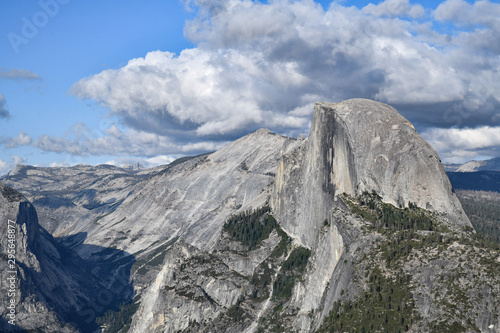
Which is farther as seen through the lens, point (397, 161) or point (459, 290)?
→ point (397, 161)

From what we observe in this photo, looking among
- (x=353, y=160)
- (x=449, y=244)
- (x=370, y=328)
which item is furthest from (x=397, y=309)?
(x=353, y=160)

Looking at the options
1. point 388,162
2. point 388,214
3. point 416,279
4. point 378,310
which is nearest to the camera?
point 378,310

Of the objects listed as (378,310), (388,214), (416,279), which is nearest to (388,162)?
(388,214)

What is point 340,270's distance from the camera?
147 m

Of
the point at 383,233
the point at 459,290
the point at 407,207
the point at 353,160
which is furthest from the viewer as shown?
the point at 353,160

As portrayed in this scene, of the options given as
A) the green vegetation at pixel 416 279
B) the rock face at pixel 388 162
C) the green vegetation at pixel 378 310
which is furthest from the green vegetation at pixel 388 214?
the green vegetation at pixel 378 310

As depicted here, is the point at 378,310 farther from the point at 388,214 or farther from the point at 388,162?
the point at 388,162

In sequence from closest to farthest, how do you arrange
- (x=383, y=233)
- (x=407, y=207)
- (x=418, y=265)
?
(x=418, y=265) < (x=383, y=233) < (x=407, y=207)

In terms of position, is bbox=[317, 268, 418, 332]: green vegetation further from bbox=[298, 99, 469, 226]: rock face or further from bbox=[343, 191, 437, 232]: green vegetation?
bbox=[298, 99, 469, 226]: rock face

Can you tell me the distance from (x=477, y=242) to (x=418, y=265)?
18.8 m

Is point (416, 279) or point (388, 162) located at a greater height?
point (388, 162)

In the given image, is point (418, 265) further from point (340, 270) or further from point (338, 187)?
point (338, 187)

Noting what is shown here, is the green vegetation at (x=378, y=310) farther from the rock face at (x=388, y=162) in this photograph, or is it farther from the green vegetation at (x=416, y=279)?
the rock face at (x=388, y=162)

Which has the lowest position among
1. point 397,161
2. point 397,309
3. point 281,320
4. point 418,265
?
point 281,320
